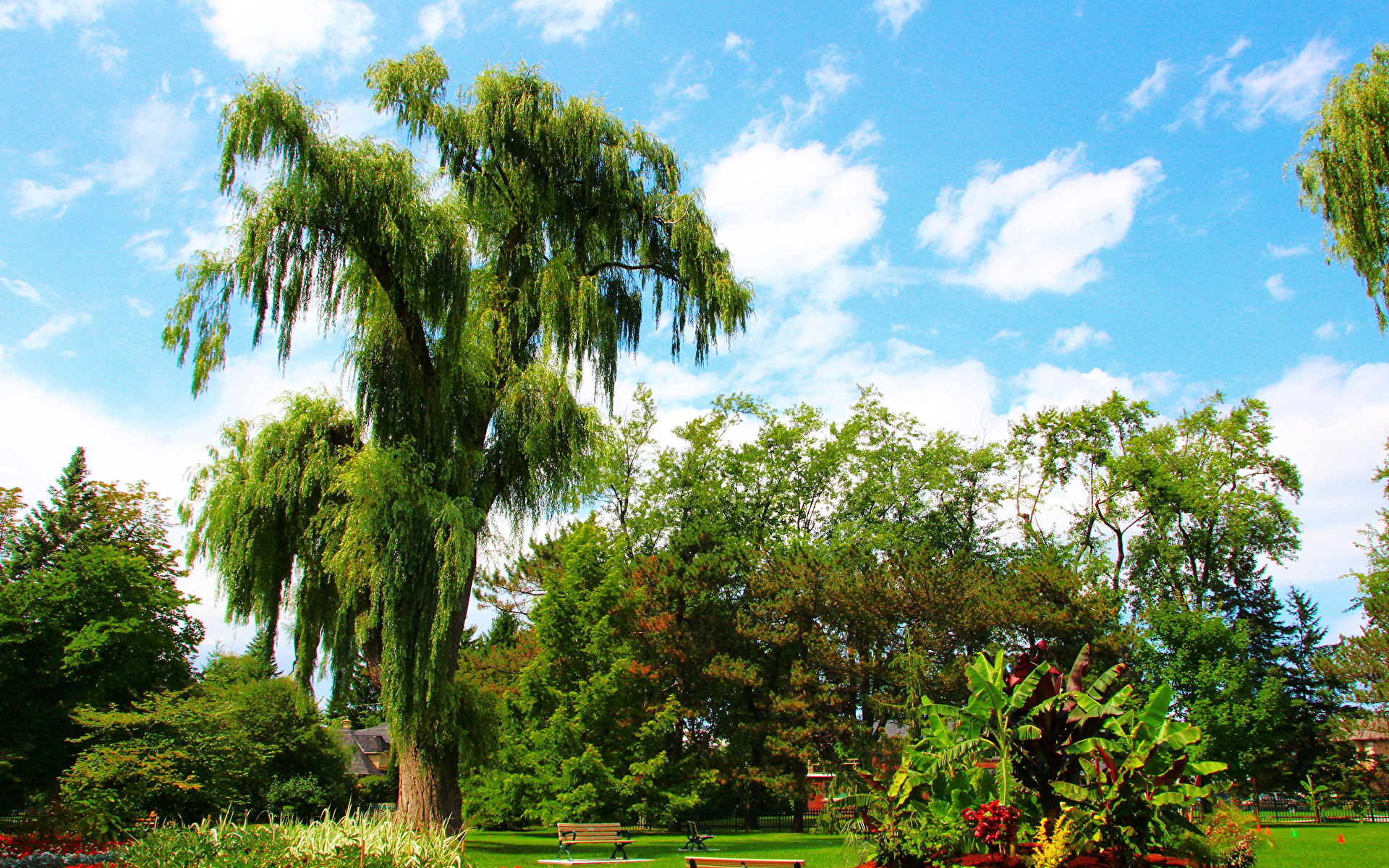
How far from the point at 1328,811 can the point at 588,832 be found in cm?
3499

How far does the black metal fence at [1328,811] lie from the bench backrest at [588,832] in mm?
28085

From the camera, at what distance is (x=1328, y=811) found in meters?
A: 35.8

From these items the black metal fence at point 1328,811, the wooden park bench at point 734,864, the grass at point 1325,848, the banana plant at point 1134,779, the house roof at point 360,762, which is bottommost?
the black metal fence at point 1328,811

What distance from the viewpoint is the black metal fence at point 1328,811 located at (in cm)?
3366

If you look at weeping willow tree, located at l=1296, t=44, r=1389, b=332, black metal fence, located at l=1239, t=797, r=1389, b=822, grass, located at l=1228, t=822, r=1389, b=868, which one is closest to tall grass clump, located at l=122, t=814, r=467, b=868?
grass, located at l=1228, t=822, r=1389, b=868

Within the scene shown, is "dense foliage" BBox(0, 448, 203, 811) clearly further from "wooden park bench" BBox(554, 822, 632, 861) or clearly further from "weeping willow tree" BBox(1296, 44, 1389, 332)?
"weeping willow tree" BBox(1296, 44, 1389, 332)

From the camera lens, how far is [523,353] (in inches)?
567

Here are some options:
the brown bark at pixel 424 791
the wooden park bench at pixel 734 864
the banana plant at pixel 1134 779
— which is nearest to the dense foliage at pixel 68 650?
the brown bark at pixel 424 791

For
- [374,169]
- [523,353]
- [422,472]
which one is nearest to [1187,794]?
[422,472]

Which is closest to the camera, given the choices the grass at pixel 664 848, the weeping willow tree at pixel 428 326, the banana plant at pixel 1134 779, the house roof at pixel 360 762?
the banana plant at pixel 1134 779

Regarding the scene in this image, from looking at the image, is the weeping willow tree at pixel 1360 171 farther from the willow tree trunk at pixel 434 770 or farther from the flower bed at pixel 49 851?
the flower bed at pixel 49 851

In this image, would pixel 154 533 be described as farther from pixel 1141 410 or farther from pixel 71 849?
pixel 1141 410

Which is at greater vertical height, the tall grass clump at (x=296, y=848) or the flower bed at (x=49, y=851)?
the tall grass clump at (x=296, y=848)

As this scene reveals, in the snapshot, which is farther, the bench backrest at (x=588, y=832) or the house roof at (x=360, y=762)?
the house roof at (x=360, y=762)
